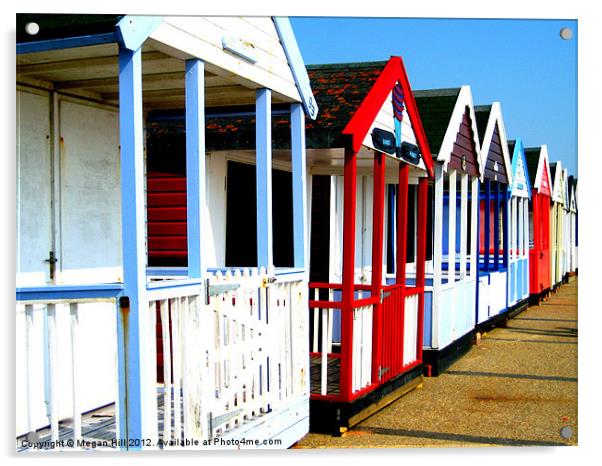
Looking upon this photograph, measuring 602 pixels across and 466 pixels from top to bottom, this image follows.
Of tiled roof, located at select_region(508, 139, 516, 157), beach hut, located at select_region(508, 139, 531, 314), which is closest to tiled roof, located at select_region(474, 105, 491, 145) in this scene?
beach hut, located at select_region(508, 139, 531, 314)

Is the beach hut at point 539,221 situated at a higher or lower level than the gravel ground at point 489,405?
higher

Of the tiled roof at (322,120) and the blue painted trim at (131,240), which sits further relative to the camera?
the tiled roof at (322,120)

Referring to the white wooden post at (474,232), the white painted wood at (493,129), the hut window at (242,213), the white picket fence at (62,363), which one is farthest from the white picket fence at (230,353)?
the white painted wood at (493,129)

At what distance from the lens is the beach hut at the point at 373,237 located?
6.84 m

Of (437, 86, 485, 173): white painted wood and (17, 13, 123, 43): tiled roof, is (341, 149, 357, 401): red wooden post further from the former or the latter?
(437, 86, 485, 173): white painted wood

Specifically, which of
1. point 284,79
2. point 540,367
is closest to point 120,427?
point 284,79

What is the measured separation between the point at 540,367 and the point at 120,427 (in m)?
6.86

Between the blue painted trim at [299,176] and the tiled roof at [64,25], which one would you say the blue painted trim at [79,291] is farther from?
the blue painted trim at [299,176]

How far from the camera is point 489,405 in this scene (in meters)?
7.84

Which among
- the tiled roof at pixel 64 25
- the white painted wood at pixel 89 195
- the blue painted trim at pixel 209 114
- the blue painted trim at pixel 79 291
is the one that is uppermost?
the tiled roof at pixel 64 25

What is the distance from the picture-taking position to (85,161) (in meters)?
5.90

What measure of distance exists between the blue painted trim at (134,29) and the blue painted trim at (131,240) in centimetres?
5

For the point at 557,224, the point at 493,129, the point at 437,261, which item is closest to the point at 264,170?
the point at 437,261

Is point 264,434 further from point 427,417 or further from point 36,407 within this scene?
point 427,417
